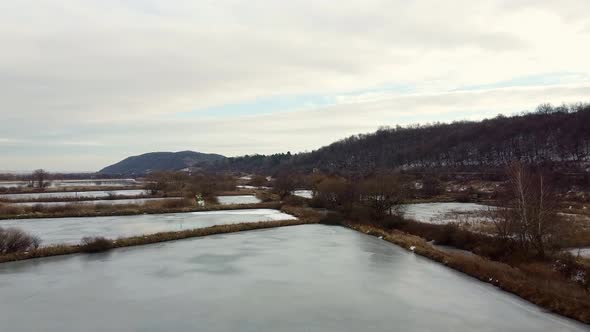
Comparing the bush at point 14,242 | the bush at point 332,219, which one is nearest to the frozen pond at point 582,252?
the bush at point 332,219

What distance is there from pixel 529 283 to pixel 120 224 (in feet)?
74.7

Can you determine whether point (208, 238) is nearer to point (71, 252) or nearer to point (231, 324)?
point (71, 252)

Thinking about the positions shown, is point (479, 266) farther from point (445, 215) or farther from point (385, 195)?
point (445, 215)

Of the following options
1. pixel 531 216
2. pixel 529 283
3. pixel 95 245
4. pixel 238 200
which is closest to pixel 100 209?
pixel 238 200

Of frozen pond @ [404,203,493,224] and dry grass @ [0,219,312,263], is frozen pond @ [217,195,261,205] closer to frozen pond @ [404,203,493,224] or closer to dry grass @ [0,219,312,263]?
dry grass @ [0,219,312,263]

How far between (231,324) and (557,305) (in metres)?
8.54

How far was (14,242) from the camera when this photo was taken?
57.2 feet

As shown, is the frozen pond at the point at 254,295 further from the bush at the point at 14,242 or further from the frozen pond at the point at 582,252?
the frozen pond at the point at 582,252

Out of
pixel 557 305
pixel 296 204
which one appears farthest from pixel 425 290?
pixel 296 204

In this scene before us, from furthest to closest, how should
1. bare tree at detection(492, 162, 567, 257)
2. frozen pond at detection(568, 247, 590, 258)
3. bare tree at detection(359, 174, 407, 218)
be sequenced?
bare tree at detection(359, 174, 407, 218)
frozen pond at detection(568, 247, 590, 258)
bare tree at detection(492, 162, 567, 257)

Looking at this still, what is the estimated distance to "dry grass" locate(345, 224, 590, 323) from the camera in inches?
428

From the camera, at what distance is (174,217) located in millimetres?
30781

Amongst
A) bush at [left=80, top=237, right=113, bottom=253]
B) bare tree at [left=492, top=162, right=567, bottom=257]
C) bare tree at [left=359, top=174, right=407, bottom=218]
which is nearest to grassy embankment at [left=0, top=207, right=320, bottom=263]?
bush at [left=80, top=237, right=113, bottom=253]

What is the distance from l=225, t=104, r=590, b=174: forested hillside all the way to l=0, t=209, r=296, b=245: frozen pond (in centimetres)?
4472
